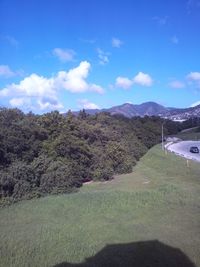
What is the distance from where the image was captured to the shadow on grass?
15109 mm

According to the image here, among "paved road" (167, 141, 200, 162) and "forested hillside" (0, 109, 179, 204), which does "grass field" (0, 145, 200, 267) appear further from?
"paved road" (167, 141, 200, 162)

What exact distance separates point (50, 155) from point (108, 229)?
1688cm

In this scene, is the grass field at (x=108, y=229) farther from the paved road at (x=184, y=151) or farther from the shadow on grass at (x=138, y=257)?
the paved road at (x=184, y=151)

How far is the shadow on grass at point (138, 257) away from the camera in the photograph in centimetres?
1511

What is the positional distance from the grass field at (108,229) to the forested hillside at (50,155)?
2294 millimetres

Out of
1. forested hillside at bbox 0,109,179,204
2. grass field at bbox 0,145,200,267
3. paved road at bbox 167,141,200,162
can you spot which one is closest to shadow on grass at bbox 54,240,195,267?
grass field at bbox 0,145,200,267

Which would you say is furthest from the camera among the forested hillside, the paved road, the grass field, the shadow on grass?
the paved road

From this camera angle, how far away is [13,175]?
2919 cm

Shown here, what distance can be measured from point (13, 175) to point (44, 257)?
13.9 meters

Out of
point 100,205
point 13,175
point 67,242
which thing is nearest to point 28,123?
point 13,175

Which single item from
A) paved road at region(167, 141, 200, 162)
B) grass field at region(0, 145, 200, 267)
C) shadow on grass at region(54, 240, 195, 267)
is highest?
paved road at region(167, 141, 200, 162)

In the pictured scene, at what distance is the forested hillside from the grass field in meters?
2.29

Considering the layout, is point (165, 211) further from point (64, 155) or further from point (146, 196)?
point (64, 155)

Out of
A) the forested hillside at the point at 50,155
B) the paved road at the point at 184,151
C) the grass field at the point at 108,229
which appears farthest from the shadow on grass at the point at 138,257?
the paved road at the point at 184,151
